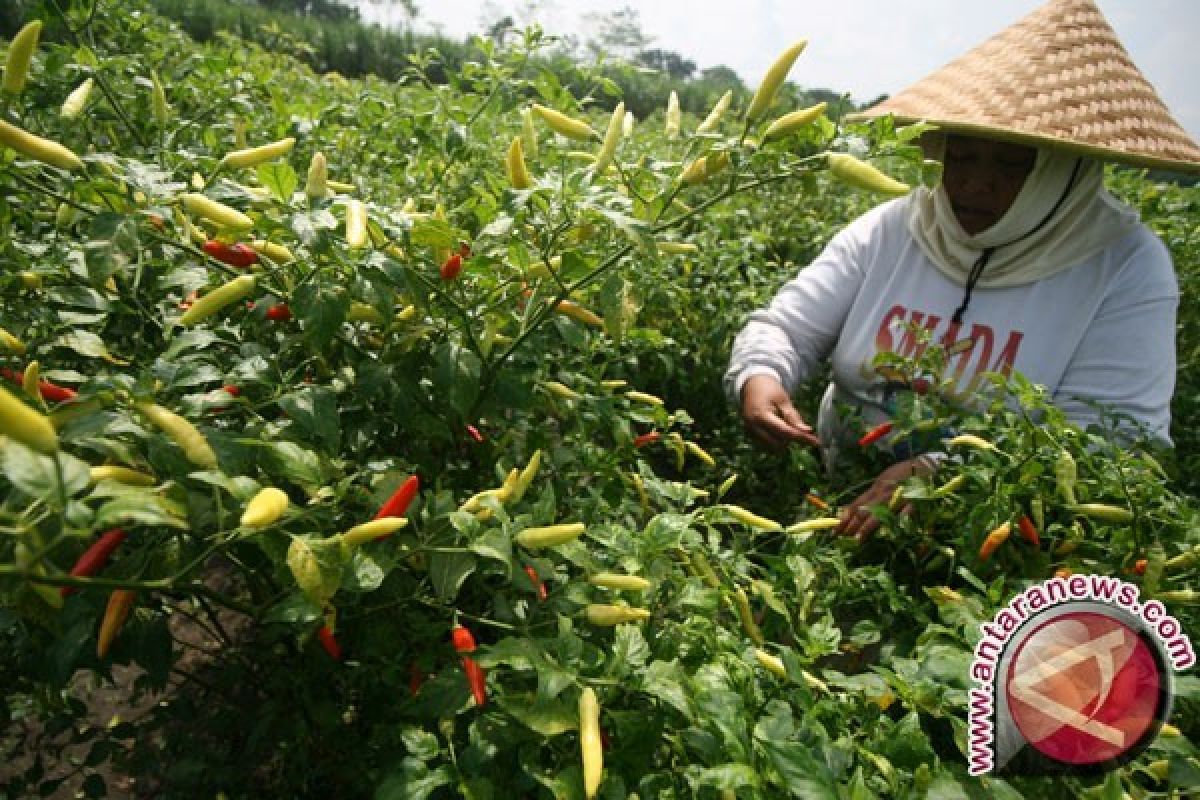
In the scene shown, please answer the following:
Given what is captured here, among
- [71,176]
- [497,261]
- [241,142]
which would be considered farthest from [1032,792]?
[241,142]

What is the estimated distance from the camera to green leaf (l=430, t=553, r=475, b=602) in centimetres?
81

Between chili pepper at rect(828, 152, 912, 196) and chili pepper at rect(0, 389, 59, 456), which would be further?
chili pepper at rect(828, 152, 912, 196)

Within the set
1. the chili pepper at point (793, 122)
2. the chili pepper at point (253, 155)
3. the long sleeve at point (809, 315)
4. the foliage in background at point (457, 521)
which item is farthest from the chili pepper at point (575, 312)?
the long sleeve at point (809, 315)

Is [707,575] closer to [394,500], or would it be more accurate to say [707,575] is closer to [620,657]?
[620,657]

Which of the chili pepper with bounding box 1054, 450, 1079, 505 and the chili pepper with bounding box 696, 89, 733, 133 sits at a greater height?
the chili pepper with bounding box 696, 89, 733, 133

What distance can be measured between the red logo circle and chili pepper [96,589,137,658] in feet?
3.42

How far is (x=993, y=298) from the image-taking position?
2.07m

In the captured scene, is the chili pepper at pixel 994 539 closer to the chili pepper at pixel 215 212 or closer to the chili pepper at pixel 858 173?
the chili pepper at pixel 858 173

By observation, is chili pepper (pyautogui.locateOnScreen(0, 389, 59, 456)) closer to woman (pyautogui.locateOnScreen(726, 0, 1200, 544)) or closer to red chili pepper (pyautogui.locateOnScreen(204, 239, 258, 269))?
red chili pepper (pyautogui.locateOnScreen(204, 239, 258, 269))

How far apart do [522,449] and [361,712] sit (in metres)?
0.56

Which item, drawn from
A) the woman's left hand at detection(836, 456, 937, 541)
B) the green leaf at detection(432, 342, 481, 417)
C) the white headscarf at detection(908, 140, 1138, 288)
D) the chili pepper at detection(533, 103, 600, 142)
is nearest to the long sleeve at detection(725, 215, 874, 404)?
the white headscarf at detection(908, 140, 1138, 288)

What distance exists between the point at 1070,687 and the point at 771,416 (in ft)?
3.90

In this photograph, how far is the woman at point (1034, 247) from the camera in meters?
1.83

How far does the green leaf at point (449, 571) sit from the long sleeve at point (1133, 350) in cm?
173
